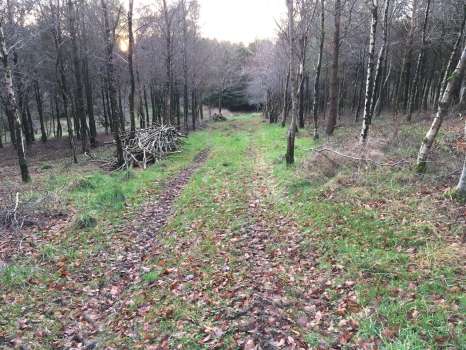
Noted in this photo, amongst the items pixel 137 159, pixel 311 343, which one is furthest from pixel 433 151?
pixel 137 159

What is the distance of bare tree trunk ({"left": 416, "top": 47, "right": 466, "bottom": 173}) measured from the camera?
8.95m

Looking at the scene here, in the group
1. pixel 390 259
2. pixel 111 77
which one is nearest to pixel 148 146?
pixel 111 77

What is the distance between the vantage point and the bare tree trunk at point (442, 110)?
895 cm

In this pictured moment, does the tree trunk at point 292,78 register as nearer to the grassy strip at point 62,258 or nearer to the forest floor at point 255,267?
the forest floor at point 255,267

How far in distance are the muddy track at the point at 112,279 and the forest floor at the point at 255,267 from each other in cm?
3

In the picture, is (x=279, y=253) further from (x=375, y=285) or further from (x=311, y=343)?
(x=311, y=343)

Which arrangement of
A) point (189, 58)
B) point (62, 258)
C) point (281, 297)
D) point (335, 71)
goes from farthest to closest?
point (189, 58) < point (335, 71) < point (62, 258) < point (281, 297)

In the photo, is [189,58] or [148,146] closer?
[148,146]

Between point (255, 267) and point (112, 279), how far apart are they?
313cm

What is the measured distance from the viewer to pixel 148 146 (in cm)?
1978

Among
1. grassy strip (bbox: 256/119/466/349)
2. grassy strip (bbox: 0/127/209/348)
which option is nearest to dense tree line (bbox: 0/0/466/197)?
grassy strip (bbox: 256/119/466/349)

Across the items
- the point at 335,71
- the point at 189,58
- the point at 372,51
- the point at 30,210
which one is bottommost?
the point at 30,210

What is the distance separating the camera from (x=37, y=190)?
44.1 ft

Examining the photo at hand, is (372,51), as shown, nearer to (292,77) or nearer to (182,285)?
(292,77)
